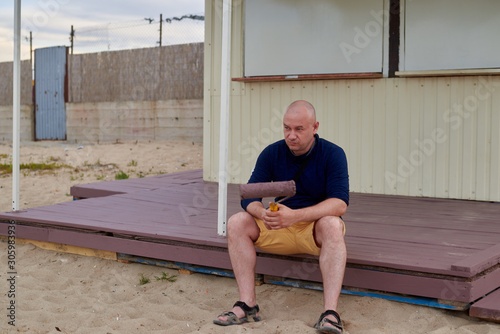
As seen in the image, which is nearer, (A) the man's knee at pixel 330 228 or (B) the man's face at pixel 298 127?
(A) the man's knee at pixel 330 228

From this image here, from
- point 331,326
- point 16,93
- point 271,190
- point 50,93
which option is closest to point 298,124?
point 271,190

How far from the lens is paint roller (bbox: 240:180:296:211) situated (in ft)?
9.83

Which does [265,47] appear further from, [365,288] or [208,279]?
[365,288]

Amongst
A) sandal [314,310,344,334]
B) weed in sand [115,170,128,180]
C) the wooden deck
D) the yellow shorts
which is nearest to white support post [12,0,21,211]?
the wooden deck

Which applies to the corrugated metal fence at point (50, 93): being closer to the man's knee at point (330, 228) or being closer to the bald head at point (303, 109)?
the bald head at point (303, 109)

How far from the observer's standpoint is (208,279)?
13.4ft

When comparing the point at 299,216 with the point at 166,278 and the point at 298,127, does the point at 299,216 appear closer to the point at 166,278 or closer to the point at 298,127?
the point at 298,127

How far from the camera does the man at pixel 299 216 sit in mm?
3088

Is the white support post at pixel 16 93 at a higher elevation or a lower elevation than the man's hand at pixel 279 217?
higher

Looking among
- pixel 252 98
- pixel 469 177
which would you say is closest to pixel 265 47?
pixel 252 98

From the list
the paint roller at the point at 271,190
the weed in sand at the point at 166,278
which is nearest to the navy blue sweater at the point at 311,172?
the paint roller at the point at 271,190

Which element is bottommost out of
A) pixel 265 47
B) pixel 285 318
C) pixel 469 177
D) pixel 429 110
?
pixel 285 318

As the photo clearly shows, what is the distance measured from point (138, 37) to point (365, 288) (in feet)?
38.3

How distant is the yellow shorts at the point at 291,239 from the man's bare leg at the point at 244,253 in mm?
65
